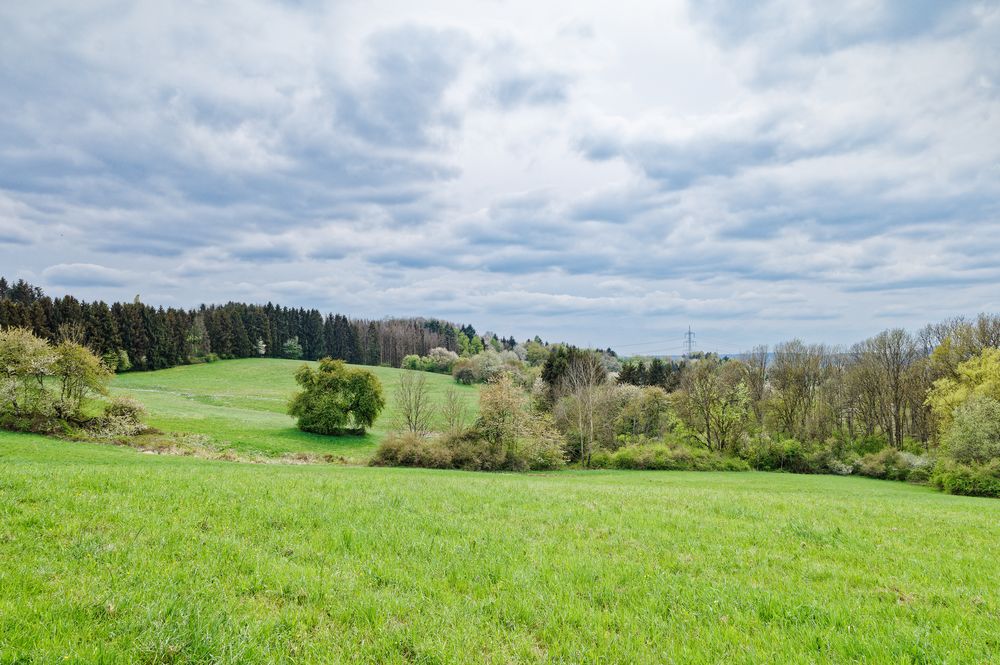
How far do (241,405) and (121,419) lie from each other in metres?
28.0

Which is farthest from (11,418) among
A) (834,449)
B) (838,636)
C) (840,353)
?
(840,353)

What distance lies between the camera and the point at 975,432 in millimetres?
36031

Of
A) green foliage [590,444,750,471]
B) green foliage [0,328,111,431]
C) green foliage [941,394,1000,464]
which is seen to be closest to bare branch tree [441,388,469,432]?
green foliage [590,444,750,471]

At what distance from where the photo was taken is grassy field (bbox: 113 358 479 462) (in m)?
41.9

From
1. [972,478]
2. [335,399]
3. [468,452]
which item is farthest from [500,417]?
[972,478]

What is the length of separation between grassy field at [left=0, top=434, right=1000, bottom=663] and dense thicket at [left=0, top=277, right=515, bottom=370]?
7185 cm

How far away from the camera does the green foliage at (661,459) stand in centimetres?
4709

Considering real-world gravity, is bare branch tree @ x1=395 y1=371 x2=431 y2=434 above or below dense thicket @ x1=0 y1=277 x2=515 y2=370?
below

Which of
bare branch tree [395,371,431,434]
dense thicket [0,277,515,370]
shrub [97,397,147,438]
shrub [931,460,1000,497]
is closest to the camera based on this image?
shrub [931,460,1000,497]

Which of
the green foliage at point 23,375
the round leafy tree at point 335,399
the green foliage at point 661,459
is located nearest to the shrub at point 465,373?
the round leafy tree at point 335,399

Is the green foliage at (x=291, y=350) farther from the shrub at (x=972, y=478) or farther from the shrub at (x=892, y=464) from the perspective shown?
the shrub at (x=972, y=478)

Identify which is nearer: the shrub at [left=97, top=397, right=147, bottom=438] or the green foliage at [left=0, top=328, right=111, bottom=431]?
the green foliage at [left=0, top=328, right=111, bottom=431]

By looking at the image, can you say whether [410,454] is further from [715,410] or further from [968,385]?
[968,385]

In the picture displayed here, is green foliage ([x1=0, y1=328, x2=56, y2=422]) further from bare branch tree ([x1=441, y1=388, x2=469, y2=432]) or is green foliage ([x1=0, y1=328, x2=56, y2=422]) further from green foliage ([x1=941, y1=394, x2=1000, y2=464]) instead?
green foliage ([x1=941, y1=394, x2=1000, y2=464])
